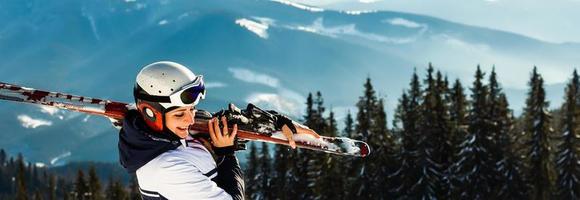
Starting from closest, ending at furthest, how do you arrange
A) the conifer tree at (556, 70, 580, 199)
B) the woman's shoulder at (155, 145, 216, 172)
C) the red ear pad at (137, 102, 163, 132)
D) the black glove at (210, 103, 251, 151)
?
1. the woman's shoulder at (155, 145, 216, 172)
2. the red ear pad at (137, 102, 163, 132)
3. the black glove at (210, 103, 251, 151)
4. the conifer tree at (556, 70, 580, 199)

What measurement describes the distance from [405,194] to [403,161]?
2976mm

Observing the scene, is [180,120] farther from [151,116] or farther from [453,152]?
[453,152]

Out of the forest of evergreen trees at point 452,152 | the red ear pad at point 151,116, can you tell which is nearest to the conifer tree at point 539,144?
the forest of evergreen trees at point 452,152

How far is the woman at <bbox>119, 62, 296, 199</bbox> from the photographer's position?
5.07m

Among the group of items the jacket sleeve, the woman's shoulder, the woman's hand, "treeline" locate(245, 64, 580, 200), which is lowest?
"treeline" locate(245, 64, 580, 200)

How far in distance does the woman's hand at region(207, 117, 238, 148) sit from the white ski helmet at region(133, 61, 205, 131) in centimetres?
35

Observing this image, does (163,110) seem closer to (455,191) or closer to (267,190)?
(455,191)

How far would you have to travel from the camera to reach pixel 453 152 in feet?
220

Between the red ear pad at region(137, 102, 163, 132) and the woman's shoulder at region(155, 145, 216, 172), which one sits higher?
the red ear pad at region(137, 102, 163, 132)

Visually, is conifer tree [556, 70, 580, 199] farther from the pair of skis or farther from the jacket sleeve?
the jacket sleeve

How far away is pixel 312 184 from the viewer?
67.8 m

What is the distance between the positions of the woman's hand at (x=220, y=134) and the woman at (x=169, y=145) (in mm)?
160

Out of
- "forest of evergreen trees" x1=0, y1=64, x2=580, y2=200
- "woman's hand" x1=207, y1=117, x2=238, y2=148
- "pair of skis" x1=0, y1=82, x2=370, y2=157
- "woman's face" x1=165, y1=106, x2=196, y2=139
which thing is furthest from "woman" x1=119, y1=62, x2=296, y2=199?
"forest of evergreen trees" x1=0, y1=64, x2=580, y2=200

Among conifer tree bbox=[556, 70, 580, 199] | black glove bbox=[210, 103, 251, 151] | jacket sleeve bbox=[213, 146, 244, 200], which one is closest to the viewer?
jacket sleeve bbox=[213, 146, 244, 200]
